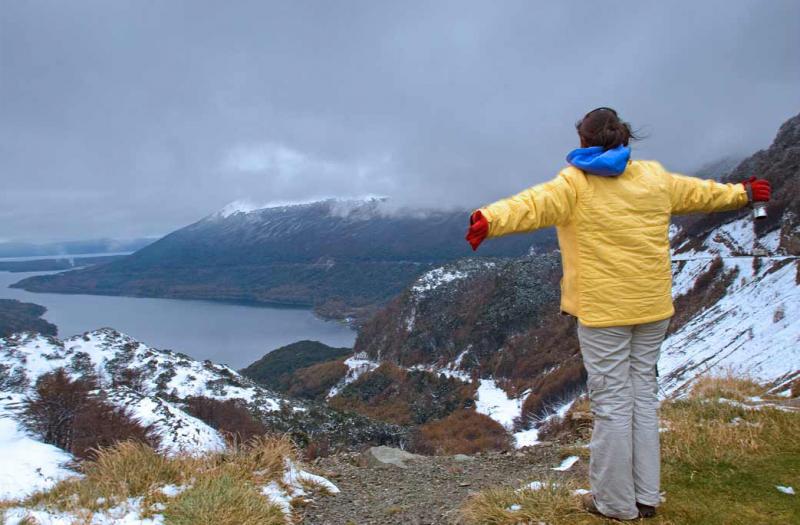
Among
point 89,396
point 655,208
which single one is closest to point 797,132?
point 655,208

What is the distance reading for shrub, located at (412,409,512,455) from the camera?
135 ft

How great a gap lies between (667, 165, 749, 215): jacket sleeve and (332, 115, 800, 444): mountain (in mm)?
4897

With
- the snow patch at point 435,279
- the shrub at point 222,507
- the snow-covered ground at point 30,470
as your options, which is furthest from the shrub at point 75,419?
the snow patch at point 435,279

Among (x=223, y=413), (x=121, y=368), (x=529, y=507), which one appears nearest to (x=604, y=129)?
(x=529, y=507)

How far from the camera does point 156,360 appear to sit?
195 feet

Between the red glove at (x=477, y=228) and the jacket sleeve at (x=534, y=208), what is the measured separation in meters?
0.03

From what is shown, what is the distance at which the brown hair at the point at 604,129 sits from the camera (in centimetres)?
296

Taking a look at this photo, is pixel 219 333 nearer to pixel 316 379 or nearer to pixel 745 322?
pixel 316 379

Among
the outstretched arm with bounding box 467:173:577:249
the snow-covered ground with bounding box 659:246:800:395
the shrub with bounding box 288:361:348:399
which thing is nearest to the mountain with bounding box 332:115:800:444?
the snow-covered ground with bounding box 659:246:800:395

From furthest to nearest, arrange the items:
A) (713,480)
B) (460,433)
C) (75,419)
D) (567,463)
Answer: (460,433)
(75,419)
(567,463)
(713,480)

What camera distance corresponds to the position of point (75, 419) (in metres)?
27.7

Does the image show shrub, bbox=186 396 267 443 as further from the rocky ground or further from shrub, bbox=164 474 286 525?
shrub, bbox=164 474 286 525

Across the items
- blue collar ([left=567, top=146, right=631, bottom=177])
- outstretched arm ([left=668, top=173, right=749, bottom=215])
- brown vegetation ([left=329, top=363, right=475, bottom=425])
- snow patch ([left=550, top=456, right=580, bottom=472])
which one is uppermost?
blue collar ([left=567, top=146, right=631, bottom=177])

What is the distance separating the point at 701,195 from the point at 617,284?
36.4 inches
